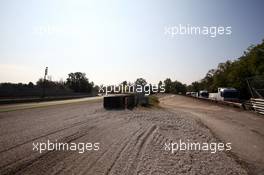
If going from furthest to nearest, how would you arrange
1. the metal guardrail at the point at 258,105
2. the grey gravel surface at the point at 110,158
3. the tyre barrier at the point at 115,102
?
1. the tyre barrier at the point at 115,102
2. the metal guardrail at the point at 258,105
3. the grey gravel surface at the point at 110,158

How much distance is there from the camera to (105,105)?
2336cm

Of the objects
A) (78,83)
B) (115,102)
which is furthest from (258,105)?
(78,83)

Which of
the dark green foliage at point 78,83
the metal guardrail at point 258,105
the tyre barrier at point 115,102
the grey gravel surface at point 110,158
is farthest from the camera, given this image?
the dark green foliage at point 78,83

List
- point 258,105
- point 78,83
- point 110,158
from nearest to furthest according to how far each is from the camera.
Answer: point 110,158 → point 258,105 → point 78,83

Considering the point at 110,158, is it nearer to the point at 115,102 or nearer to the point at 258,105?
the point at 115,102

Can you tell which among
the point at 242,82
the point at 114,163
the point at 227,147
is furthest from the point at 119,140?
the point at 242,82

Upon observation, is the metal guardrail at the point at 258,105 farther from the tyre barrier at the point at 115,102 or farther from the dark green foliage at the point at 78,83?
the dark green foliage at the point at 78,83

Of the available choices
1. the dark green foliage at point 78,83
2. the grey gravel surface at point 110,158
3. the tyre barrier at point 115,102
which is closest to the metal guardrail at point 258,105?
the tyre barrier at point 115,102

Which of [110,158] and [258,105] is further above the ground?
[258,105]

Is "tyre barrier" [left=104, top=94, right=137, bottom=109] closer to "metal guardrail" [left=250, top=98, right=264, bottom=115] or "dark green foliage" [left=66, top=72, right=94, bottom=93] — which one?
"metal guardrail" [left=250, top=98, right=264, bottom=115]

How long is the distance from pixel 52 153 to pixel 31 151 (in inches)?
25.3

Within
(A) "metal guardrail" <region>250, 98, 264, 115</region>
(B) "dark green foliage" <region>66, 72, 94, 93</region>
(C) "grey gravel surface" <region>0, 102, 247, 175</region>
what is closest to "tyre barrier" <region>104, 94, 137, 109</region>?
(A) "metal guardrail" <region>250, 98, 264, 115</region>

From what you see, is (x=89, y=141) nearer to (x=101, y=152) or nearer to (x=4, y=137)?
(x=101, y=152)

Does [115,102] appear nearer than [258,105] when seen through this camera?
No
